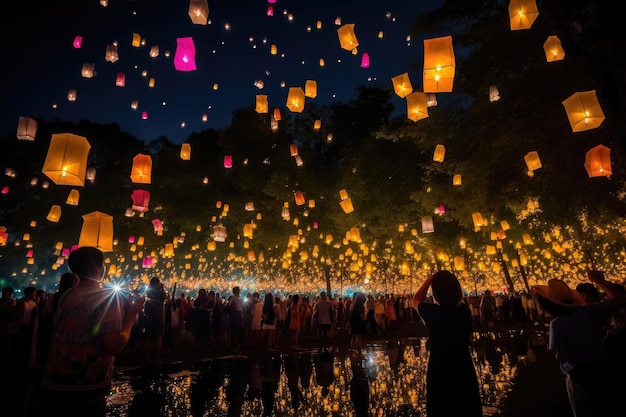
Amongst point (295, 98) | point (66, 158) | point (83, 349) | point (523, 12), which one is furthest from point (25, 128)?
point (523, 12)

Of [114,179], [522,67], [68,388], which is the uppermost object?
[114,179]

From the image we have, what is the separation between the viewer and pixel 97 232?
7.58 meters

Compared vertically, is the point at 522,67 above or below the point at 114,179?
below

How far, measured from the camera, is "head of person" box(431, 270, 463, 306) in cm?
314

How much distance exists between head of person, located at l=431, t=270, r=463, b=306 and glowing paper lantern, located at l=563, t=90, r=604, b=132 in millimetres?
5380

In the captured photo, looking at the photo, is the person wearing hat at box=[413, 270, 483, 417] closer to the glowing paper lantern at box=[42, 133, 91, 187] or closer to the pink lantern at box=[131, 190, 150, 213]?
the glowing paper lantern at box=[42, 133, 91, 187]

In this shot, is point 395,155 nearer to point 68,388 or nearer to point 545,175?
point 545,175

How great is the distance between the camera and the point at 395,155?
19219mm

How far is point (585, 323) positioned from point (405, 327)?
20.2 metres

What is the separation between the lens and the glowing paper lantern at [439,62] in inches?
225

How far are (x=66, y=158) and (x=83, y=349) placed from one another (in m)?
4.47

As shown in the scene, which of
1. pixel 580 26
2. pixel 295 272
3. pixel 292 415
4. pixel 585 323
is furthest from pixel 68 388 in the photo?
pixel 295 272

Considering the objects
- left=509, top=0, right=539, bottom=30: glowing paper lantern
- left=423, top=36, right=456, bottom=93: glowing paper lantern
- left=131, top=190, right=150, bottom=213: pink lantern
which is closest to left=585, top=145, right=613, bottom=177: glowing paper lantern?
left=509, top=0, right=539, bottom=30: glowing paper lantern

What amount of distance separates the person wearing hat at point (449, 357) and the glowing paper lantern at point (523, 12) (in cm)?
576
